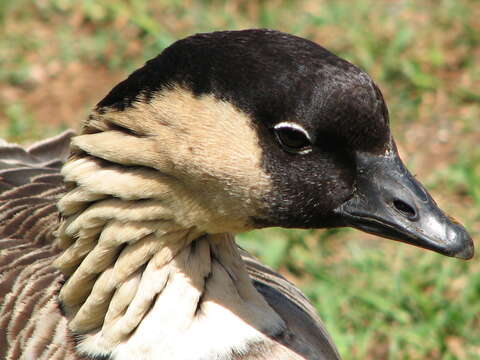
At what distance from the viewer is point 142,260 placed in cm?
299

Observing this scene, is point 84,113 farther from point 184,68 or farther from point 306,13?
point 184,68

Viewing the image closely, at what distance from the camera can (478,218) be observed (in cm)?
515

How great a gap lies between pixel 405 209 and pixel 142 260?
0.90 meters

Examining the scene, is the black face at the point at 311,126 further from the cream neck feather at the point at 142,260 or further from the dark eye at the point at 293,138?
the cream neck feather at the point at 142,260

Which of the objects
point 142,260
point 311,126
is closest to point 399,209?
point 311,126

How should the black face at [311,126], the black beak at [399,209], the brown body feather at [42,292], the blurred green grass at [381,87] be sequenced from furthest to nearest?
the blurred green grass at [381,87] < the brown body feather at [42,292] < the black beak at [399,209] < the black face at [311,126]

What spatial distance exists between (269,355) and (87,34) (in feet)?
14.4

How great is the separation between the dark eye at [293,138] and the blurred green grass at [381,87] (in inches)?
73.6

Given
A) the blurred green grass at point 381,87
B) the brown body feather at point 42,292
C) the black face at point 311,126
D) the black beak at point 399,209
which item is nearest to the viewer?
the black face at point 311,126

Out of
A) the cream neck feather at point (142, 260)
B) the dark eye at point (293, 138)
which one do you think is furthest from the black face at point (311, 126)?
the cream neck feather at point (142, 260)

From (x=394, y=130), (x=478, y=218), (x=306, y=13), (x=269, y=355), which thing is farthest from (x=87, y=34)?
(x=269, y=355)

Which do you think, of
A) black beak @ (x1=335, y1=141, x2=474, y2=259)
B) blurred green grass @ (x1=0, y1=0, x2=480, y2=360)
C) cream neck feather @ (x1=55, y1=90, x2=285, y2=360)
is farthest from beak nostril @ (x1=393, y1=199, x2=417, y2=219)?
blurred green grass @ (x1=0, y1=0, x2=480, y2=360)

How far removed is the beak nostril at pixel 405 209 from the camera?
9.53ft

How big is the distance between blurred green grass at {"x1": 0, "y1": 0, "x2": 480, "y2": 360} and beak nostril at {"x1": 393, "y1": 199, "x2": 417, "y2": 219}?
5.54ft
